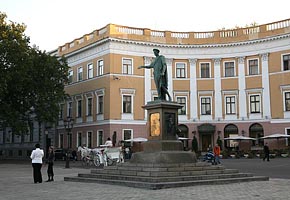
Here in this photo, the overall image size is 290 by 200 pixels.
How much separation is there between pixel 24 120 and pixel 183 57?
738 inches

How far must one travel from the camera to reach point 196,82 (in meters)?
50.5

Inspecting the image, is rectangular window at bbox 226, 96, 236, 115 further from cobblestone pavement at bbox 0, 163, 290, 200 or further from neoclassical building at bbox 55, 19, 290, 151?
cobblestone pavement at bbox 0, 163, 290, 200

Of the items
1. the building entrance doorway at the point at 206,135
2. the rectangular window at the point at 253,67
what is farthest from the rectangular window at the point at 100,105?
the rectangular window at the point at 253,67

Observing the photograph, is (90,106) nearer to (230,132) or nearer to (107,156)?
(230,132)

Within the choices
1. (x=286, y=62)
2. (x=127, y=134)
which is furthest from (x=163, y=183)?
(x=286, y=62)

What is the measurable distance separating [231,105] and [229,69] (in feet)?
13.2

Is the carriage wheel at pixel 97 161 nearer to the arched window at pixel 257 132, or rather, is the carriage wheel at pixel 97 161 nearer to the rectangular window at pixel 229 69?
the arched window at pixel 257 132

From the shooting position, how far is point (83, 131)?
5156 cm

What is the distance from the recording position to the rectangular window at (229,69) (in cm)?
4994

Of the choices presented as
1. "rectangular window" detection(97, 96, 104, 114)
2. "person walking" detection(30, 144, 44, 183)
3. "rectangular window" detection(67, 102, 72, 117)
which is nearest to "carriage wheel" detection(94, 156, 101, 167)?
"person walking" detection(30, 144, 44, 183)

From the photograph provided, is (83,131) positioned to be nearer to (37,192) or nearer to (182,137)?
(182,137)

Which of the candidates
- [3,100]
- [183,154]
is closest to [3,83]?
[3,100]

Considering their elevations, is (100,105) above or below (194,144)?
above

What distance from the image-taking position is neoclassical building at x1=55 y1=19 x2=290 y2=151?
47281 mm
